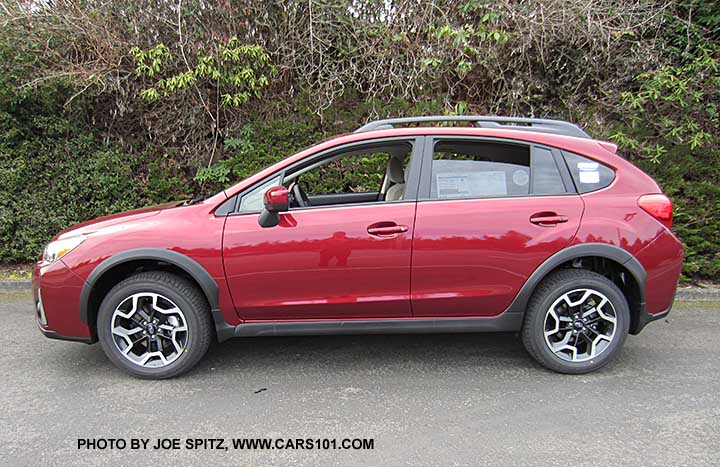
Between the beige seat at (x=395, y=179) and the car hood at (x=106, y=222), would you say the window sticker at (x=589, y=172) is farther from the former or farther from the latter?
the car hood at (x=106, y=222)

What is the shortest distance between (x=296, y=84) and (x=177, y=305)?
3.84 meters

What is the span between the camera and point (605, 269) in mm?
3625

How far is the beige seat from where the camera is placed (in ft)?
12.1

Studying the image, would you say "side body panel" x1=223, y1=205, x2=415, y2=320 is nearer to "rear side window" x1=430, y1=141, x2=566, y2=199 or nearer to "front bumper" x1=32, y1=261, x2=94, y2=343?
"rear side window" x1=430, y1=141, x2=566, y2=199

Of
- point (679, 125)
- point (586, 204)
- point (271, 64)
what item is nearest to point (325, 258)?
point (586, 204)

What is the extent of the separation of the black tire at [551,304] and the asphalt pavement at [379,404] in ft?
0.33

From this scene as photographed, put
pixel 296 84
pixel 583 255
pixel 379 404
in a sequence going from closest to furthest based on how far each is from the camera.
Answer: pixel 379 404, pixel 583 255, pixel 296 84

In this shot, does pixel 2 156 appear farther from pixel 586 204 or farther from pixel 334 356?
pixel 586 204

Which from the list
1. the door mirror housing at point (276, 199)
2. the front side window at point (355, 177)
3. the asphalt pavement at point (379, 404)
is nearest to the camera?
the asphalt pavement at point (379, 404)

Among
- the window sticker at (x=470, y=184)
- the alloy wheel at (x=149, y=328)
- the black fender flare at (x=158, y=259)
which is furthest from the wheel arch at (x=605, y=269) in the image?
the alloy wheel at (x=149, y=328)

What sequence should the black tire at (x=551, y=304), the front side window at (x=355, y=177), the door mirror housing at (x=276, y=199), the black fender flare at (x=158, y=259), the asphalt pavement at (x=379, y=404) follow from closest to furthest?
the asphalt pavement at (x=379, y=404) < the door mirror housing at (x=276, y=199) < the black fender flare at (x=158, y=259) < the black tire at (x=551, y=304) < the front side window at (x=355, y=177)

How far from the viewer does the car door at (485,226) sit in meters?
3.35

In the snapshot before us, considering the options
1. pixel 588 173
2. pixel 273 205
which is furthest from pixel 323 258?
pixel 588 173

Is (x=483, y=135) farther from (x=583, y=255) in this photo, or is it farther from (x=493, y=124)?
(x=583, y=255)
